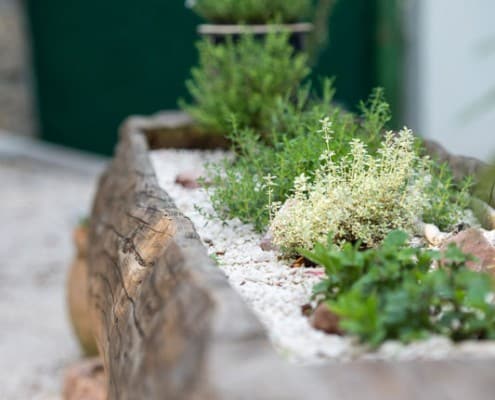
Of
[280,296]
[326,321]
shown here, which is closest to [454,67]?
[280,296]

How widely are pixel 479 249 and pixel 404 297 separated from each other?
0.57 metres

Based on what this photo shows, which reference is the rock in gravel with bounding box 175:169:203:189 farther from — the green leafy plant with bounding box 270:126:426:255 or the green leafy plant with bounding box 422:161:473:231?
the green leafy plant with bounding box 422:161:473:231

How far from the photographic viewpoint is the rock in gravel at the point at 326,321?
1587 mm

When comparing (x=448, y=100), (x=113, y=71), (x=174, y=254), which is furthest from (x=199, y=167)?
(x=113, y=71)

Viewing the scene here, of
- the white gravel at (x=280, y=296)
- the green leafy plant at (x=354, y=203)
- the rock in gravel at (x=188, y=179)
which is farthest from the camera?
the rock in gravel at (x=188, y=179)

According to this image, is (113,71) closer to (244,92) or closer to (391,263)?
(244,92)

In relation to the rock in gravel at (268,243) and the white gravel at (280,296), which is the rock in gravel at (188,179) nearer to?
the white gravel at (280,296)

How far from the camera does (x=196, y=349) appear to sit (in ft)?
4.47

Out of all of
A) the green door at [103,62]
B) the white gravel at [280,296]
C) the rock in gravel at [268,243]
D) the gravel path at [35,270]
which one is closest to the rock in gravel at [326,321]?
the white gravel at [280,296]

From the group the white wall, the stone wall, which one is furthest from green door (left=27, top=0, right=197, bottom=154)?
the white wall

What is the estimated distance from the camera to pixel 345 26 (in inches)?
274

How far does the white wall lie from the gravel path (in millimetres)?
3158

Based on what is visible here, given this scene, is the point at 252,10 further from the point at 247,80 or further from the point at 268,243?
the point at 268,243

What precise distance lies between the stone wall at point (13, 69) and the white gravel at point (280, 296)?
5.24 metres
